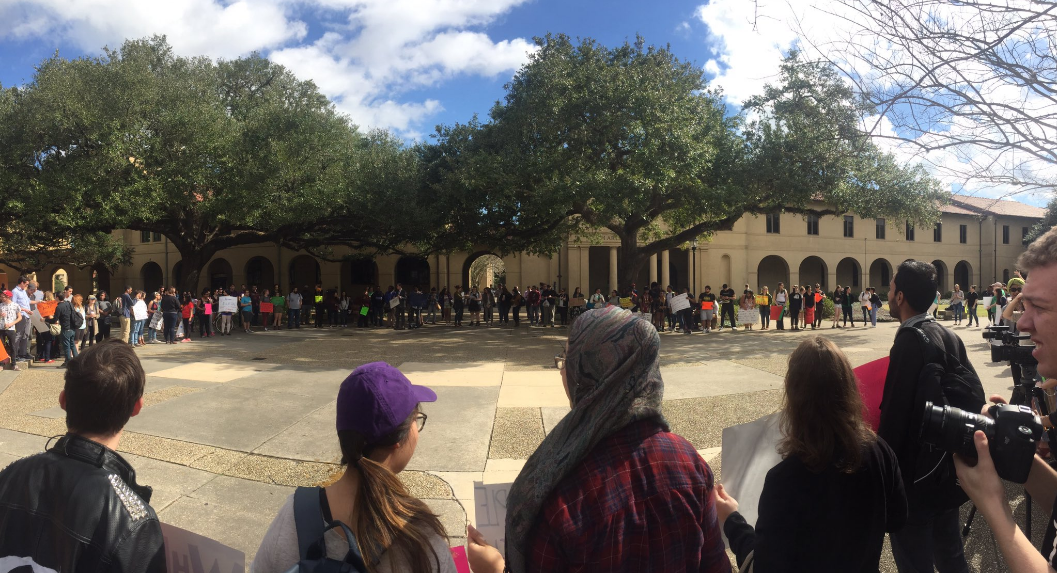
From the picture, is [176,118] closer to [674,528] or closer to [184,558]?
[184,558]

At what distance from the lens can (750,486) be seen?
296cm

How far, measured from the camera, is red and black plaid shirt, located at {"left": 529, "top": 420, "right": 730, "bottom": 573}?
4.74ft

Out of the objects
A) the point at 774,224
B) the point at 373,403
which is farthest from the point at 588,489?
the point at 774,224

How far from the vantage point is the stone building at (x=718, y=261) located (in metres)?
31.4

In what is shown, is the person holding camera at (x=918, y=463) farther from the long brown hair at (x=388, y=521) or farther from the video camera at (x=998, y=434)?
the long brown hair at (x=388, y=521)

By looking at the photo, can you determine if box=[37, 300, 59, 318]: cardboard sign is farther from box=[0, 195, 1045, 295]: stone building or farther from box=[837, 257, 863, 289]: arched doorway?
box=[837, 257, 863, 289]: arched doorway

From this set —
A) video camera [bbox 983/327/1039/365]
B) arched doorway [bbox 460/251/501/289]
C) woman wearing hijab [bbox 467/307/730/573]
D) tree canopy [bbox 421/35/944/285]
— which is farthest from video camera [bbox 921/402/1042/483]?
arched doorway [bbox 460/251/501/289]

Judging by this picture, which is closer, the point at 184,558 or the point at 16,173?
the point at 184,558

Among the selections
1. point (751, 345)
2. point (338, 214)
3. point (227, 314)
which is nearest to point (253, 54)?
point (338, 214)

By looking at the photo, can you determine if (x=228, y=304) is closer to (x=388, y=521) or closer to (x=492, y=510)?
(x=492, y=510)

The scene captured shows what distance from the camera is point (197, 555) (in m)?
2.02

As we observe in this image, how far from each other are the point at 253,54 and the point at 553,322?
23.6 m

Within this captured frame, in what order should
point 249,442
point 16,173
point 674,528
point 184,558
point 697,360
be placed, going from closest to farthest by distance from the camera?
point 674,528 < point 184,558 < point 249,442 < point 697,360 < point 16,173

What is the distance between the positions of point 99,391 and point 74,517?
40 centimetres
